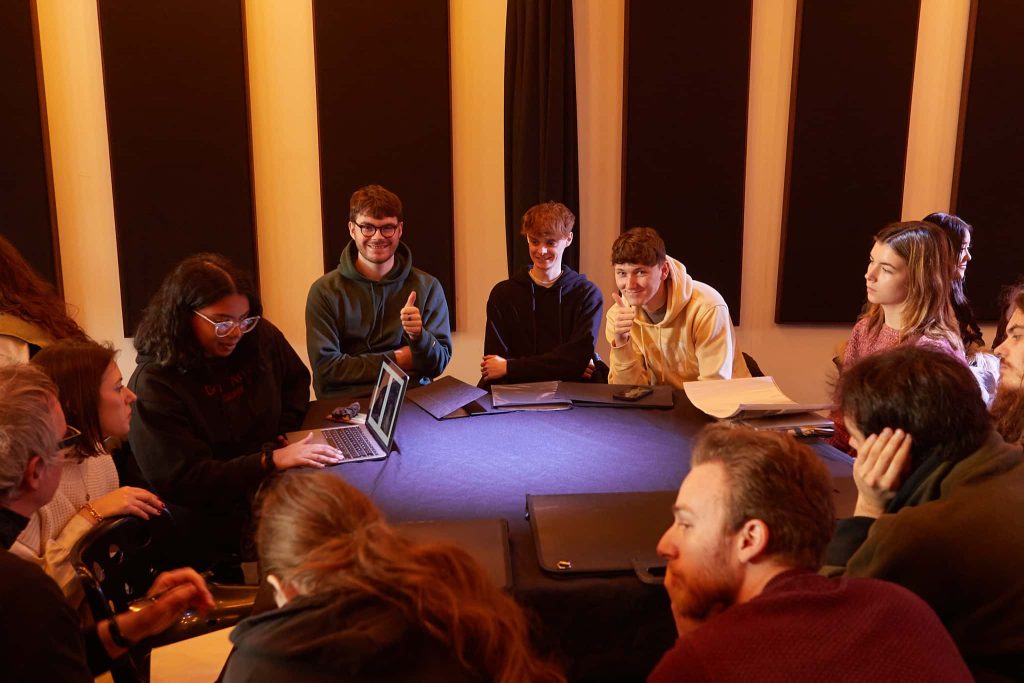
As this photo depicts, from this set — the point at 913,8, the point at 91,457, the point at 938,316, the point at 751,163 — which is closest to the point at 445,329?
the point at 91,457

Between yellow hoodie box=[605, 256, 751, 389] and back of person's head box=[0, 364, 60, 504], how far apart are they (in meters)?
2.02

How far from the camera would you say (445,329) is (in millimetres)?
3350

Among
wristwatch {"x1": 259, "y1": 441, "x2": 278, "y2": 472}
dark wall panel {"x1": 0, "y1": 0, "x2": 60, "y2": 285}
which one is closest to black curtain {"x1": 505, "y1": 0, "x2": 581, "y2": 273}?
wristwatch {"x1": 259, "y1": 441, "x2": 278, "y2": 472}

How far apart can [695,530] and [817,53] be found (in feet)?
12.1

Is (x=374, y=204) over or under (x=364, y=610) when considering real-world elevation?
over

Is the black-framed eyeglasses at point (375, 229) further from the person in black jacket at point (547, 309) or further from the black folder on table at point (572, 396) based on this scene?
the black folder on table at point (572, 396)

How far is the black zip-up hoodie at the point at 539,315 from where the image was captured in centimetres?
349

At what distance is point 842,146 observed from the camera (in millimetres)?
4277

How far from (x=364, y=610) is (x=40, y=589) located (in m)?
0.58

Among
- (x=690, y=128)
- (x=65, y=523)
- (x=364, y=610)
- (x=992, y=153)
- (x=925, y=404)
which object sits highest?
(x=690, y=128)

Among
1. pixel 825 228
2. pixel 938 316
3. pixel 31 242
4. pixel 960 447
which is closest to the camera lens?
pixel 960 447

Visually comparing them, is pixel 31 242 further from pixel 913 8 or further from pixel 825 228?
pixel 913 8

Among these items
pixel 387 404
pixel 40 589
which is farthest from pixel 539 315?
pixel 40 589

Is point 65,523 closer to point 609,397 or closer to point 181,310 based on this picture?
point 181,310
